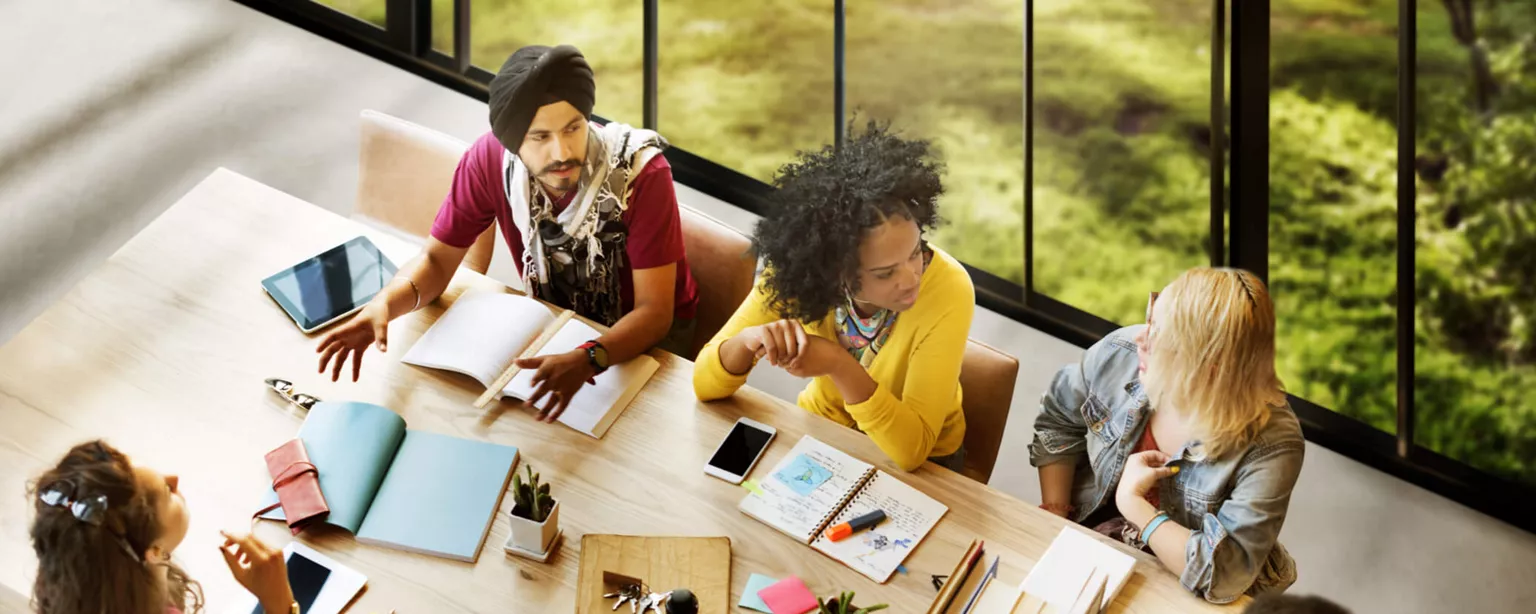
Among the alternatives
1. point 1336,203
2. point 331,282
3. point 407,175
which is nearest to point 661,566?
point 331,282

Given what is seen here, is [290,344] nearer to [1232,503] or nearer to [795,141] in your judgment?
[1232,503]

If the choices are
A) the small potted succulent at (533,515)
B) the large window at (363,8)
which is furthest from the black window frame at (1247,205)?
the small potted succulent at (533,515)

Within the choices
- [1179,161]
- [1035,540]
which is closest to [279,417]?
[1035,540]

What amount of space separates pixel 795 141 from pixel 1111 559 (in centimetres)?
242

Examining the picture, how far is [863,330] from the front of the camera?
2.46 meters

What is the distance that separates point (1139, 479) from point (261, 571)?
4.50 ft

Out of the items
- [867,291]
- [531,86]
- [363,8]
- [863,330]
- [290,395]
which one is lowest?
[290,395]

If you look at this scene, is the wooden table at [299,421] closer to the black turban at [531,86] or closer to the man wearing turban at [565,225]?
the man wearing turban at [565,225]

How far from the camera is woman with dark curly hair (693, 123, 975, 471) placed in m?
2.23

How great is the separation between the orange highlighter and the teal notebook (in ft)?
1.83

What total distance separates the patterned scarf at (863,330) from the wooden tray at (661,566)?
0.49m

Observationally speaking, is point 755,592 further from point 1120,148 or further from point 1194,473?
point 1120,148

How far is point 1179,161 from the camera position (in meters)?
4.64

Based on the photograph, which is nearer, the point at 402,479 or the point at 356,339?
the point at 402,479
